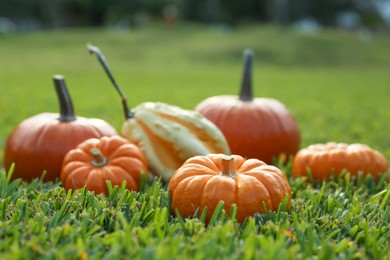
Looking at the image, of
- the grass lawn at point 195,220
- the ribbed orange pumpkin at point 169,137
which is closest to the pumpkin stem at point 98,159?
the grass lawn at point 195,220

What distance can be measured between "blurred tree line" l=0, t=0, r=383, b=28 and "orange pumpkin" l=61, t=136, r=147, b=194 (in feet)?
139

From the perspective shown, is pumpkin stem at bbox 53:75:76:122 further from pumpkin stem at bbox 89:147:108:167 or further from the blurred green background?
the blurred green background

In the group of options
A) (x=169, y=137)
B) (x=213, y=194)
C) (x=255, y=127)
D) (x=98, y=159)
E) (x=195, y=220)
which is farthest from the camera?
(x=255, y=127)

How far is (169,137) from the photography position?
3.96 m

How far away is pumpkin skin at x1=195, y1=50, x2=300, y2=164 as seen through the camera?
468 cm

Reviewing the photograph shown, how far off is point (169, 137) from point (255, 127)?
3.25 feet

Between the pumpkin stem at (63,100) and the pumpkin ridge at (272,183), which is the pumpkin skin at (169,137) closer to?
the pumpkin stem at (63,100)

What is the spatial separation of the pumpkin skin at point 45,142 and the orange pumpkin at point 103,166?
421 millimetres

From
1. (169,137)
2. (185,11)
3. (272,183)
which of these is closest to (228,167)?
(272,183)

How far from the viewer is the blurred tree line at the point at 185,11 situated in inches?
1922

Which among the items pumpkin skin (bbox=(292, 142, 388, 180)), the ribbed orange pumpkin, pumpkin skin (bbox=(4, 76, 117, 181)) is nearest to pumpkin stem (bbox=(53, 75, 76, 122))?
pumpkin skin (bbox=(4, 76, 117, 181))

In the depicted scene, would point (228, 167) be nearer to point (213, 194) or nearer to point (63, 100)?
point (213, 194)

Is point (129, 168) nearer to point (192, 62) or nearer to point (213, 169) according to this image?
point (213, 169)

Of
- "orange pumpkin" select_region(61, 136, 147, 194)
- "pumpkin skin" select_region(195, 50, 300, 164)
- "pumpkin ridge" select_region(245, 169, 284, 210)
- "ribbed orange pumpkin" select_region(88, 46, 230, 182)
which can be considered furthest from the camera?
"pumpkin skin" select_region(195, 50, 300, 164)
